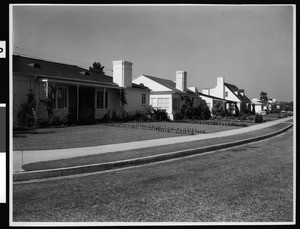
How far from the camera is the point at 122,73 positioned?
2570cm

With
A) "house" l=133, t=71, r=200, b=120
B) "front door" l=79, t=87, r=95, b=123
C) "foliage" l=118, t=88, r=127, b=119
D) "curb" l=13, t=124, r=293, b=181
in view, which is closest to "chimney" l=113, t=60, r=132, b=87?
"foliage" l=118, t=88, r=127, b=119

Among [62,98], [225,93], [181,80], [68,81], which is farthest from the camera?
[225,93]

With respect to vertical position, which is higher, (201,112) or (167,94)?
(167,94)

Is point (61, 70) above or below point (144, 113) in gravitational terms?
above

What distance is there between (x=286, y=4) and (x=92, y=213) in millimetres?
4690

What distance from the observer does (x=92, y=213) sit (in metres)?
4.62

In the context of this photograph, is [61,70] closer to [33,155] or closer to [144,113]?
[144,113]

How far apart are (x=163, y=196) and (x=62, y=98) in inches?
601

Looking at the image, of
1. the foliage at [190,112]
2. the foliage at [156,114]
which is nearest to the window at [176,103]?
the foliage at [190,112]

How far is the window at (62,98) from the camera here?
18781 millimetres

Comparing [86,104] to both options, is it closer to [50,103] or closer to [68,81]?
[68,81]

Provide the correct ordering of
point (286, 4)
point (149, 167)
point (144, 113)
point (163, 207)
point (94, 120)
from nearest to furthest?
point (163, 207) < point (286, 4) < point (149, 167) < point (94, 120) < point (144, 113)

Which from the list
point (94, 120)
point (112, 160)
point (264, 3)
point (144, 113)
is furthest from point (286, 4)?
point (144, 113)

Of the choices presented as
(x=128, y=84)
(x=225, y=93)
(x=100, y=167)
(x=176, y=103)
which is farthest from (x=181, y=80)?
(x=100, y=167)
